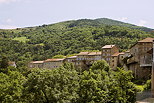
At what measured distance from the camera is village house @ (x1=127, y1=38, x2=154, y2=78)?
71.4 metres

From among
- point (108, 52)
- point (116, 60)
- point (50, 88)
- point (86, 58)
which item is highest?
point (50, 88)

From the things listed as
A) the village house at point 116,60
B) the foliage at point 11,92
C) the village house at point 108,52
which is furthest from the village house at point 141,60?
the foliage at point 11,92

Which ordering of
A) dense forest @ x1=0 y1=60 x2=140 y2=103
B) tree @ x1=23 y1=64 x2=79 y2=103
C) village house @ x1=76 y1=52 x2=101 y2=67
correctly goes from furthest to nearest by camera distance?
village house @ x1=76 y1=52 x2=101 y2=67, tree @ x1=23 y1=64 x2=79 y2=103, dense forest @ x1=0 y1=60 x2=140 y2=103

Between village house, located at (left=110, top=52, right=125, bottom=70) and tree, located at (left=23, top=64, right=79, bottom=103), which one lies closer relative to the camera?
tree, located at (left=23, top=64, right=79, bottom=103)

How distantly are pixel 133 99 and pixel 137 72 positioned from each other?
31.1m

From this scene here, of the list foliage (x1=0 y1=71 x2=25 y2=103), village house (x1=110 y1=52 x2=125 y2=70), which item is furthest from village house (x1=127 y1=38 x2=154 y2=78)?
foliage (x1=0 y1=71 x2=25 y2=103)

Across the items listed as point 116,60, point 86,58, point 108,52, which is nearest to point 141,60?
point 116,60

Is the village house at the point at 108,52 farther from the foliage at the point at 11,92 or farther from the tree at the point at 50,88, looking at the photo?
the tree at the point at 50,88

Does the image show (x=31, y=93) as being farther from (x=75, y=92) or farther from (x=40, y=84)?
(x=75, y=92)

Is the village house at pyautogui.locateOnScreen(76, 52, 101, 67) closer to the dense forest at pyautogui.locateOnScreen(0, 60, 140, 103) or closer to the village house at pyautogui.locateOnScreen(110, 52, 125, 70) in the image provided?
the village house at pyautogui.locateOnScreen(110, 52, 125, 70)

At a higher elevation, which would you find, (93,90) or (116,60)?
(93,90)

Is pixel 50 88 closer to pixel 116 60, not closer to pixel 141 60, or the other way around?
pixel 141 60

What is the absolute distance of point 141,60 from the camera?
74.1 meters

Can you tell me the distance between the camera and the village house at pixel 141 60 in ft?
234
